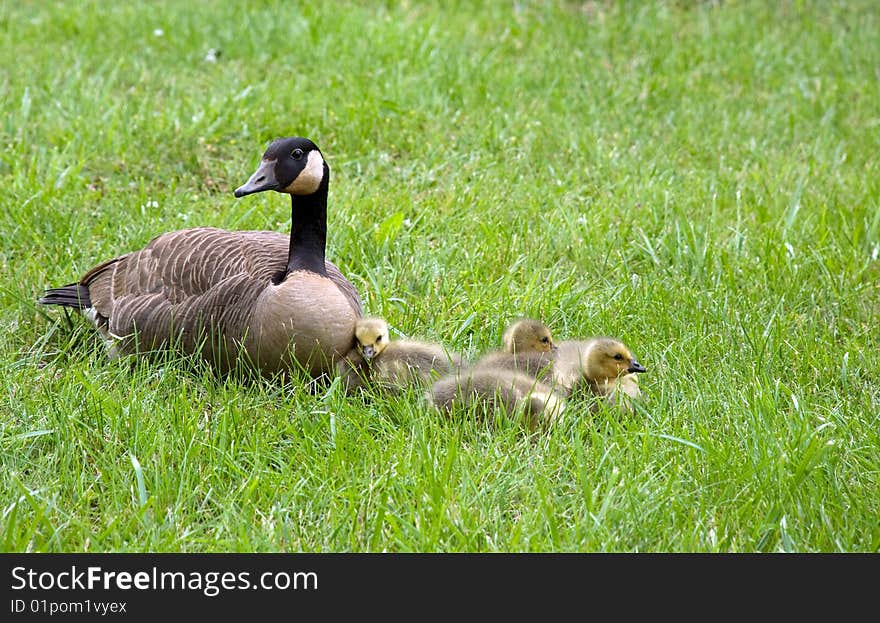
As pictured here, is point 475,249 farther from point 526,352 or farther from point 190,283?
point 190,283

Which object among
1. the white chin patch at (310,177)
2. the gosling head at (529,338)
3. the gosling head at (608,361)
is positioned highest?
the white chin patch at (310,177)

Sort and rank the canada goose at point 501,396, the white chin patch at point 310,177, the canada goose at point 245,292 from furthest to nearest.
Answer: the white chin patch at point 310,177, the canada goose at point 245,292, the canada goose at point 501,396

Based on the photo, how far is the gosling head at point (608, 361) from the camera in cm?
448

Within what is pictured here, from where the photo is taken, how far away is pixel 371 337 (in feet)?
15.0

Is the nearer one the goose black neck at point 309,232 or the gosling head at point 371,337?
the gosling head at point 371,337

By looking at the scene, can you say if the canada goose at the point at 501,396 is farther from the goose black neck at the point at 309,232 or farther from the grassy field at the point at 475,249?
the goose black neck at the point at 309,232

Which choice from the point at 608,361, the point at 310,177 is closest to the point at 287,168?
the point at 310,177

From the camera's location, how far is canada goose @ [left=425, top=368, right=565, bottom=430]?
4.23m

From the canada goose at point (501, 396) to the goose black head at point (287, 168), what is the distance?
1104 mm

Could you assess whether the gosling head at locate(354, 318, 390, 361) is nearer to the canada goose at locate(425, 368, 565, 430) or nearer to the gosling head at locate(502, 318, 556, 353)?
the canada goose at locate(425, 368, 565, 430)

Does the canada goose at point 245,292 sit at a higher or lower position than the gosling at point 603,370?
higher

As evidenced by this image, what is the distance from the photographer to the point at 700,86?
8.60 m

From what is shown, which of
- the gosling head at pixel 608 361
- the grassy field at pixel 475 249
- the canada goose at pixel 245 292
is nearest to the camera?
the grassy field at pixel 475 249

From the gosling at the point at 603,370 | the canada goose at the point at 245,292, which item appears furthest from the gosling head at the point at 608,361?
the canada goose at the point at 245,292
